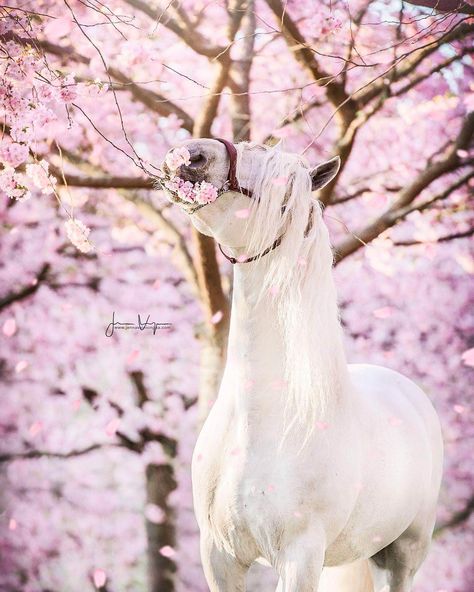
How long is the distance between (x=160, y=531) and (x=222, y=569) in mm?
1943

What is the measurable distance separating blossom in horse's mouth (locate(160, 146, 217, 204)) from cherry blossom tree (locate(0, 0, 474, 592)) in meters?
1.97

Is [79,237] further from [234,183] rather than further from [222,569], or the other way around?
[222,569]

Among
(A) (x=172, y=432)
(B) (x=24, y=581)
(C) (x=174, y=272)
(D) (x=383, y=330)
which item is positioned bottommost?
(B) (x=24, y=581)

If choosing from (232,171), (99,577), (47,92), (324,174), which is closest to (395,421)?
(324,174)

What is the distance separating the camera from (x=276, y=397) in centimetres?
152

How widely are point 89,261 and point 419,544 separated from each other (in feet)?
8.11

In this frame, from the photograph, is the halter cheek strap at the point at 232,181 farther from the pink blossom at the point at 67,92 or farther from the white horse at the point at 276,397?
the pink blossom at the point at 67,92

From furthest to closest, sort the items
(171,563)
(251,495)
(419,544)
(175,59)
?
(175,59) < (171,563) < (419,544) < (251,495)

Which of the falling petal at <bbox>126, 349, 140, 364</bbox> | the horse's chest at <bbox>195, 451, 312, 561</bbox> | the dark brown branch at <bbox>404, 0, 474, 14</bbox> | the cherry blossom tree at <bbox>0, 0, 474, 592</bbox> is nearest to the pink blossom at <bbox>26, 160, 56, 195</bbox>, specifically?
the horse's chest at <bbox>195, 451, 312, 561</bbox>

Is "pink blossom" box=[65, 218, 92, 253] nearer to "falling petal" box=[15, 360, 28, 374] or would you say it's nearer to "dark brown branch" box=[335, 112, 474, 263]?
"dark brown branch" box=[335, 112, 474, 263]

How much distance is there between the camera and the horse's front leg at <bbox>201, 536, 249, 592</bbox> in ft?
5.12

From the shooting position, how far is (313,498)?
58.6 inches

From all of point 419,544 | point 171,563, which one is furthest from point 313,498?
point 171,563

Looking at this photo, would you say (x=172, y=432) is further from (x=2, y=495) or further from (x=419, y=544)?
(x=419, y=544)
